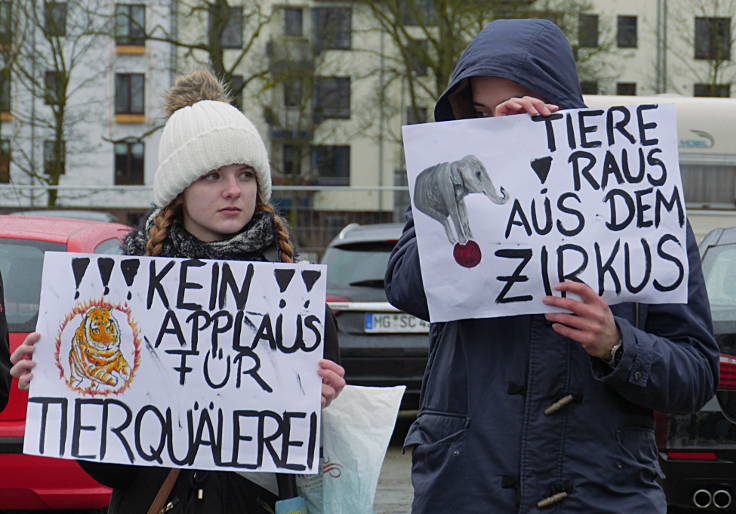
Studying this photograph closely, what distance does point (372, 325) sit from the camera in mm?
8539

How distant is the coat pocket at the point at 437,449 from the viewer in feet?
7.45

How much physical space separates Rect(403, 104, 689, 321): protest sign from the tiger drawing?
0.81m

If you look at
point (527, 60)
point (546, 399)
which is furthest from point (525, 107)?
point (546, 399)

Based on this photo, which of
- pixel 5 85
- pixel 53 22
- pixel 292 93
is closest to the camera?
pixel 53 22

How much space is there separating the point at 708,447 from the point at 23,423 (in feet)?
10.8

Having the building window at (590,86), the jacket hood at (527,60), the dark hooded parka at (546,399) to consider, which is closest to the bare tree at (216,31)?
the building window at (590,86)

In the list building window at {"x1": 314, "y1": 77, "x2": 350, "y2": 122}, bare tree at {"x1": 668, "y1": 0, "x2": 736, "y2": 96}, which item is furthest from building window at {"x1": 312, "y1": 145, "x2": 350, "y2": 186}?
bare tree at {"x1": 668, "y1": 0, "x2": 736, "y2": 96}

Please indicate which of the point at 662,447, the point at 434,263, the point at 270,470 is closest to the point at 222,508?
the point at 270,470

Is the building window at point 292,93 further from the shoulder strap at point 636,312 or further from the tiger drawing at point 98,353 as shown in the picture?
the shoulder strap at point 636,312

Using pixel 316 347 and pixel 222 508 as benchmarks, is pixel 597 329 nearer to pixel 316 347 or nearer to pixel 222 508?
pixel 316 347

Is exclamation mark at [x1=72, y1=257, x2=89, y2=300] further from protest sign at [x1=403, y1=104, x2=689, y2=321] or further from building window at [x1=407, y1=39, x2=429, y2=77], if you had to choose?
building window at [x1=407, y1=39, x2=429, y2=77]

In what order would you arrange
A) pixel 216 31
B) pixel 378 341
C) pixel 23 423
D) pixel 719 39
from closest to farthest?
pixel 23 423 < pixel 378 341 < pixel 216 31 < pixel 719 39

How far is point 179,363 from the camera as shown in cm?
266

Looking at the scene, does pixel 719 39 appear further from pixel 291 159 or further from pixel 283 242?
pixel 283 242
